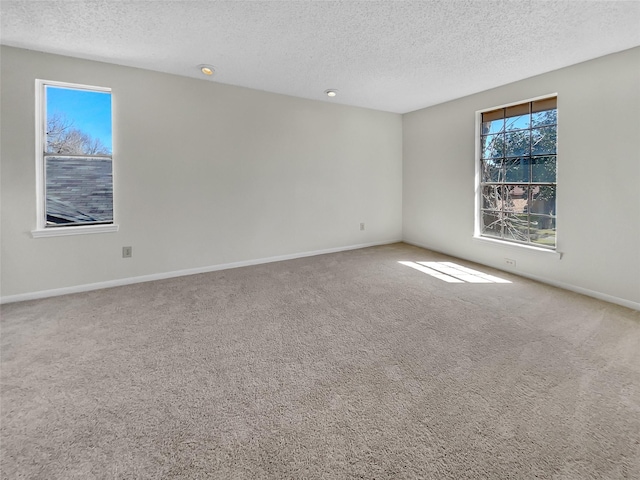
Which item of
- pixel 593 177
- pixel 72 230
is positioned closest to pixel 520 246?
pixel 593 177

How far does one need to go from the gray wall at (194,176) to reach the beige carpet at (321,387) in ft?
2.05

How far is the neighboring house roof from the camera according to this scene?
3.24 metres

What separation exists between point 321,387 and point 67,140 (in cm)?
362

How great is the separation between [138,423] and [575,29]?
13.4 ft

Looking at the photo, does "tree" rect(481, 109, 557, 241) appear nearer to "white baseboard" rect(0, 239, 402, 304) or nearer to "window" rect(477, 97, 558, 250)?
"window" rect(477, 97, 558, 250)

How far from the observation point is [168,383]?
1829mm

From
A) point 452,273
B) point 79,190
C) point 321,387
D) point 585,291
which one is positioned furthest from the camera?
point 452,273

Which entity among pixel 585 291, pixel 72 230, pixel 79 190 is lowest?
pixel 585 291

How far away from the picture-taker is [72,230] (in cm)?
329

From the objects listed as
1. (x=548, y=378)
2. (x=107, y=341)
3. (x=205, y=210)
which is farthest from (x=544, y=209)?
(x=107, y=341)

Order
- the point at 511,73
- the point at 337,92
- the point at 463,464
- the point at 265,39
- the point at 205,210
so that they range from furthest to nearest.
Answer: the point at 337,92 → the point at 205,210 → the point at 511,73 → the point at 265,39 → the point at 463,464

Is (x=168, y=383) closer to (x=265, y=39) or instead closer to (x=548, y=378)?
(x=548, y=378)

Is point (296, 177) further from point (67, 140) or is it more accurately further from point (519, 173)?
point (519, 173)

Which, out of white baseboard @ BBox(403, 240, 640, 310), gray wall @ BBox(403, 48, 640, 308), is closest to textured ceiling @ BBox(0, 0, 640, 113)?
gray wall @ BBox(403, 48, 640, 308)
